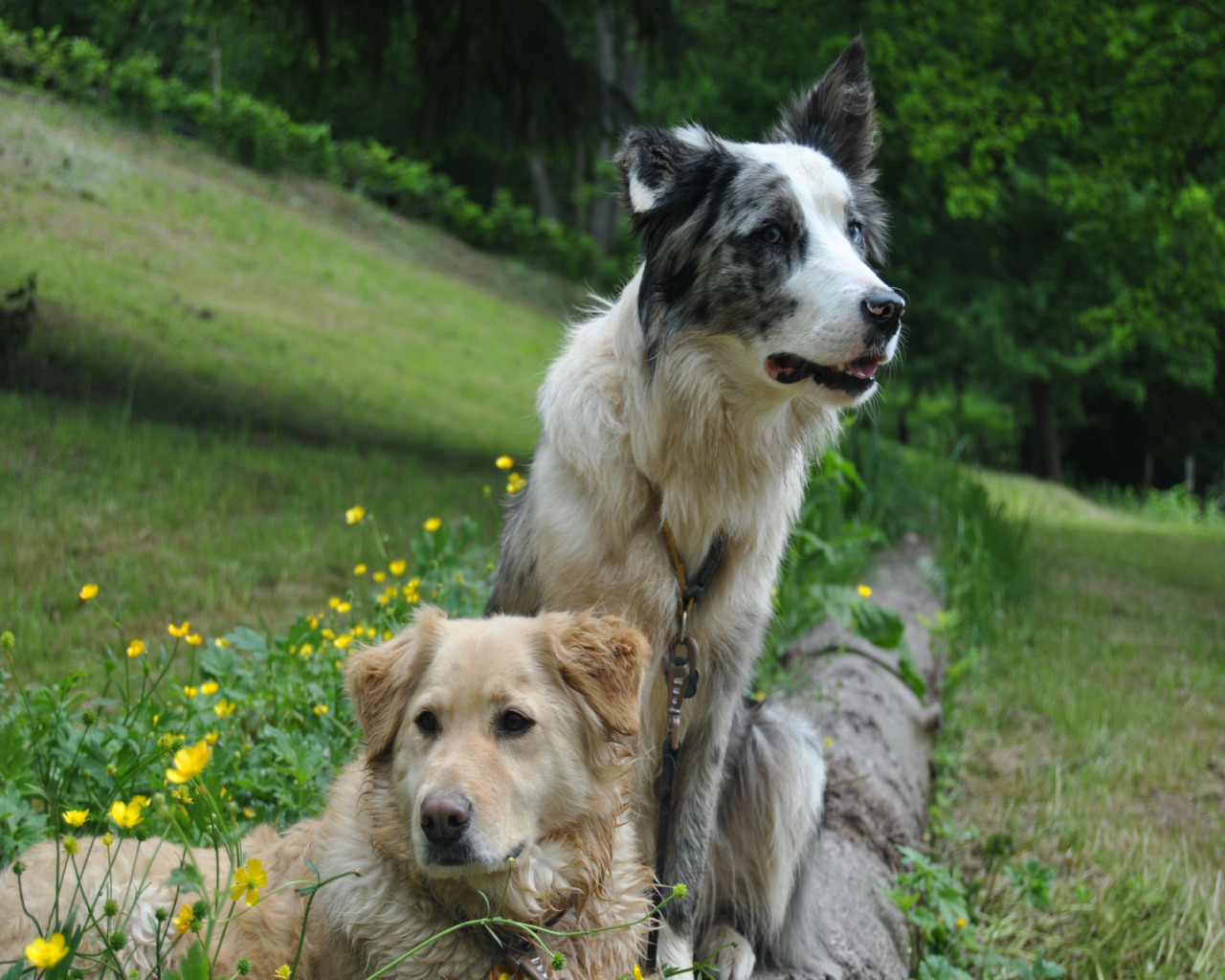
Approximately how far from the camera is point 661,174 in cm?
304

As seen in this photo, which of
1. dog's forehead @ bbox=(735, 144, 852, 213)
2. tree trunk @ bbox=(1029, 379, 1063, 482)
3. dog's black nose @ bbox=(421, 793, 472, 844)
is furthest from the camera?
tree trunk @ bbox=(1029, 379, 1063, 482)

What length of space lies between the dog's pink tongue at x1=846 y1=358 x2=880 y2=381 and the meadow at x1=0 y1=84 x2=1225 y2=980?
1906 mm

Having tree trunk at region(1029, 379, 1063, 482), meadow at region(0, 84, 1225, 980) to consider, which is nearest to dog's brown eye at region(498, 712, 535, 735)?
meadow at region(0, 84, 1225, 980)

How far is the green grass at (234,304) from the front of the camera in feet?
30.0

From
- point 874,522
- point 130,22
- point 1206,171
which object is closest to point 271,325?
point 874,522

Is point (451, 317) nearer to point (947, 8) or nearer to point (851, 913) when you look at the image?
point (947, 8)

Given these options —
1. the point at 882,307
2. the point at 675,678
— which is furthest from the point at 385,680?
the point at 882,307

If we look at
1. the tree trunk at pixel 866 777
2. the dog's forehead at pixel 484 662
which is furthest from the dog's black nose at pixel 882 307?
the tree trunk at pixel 866 777

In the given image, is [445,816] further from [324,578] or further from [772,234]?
[324,578]

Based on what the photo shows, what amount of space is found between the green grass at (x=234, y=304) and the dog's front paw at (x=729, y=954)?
3.99 m

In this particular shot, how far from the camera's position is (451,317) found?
17562 millimetres

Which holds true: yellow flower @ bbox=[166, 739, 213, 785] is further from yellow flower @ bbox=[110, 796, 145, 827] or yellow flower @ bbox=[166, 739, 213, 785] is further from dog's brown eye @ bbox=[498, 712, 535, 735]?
dog's brown eye @ bbox=[498, 712, 535, 735]

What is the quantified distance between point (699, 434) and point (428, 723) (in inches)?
48.7

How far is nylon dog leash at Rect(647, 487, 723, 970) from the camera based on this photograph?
297 centimetres
